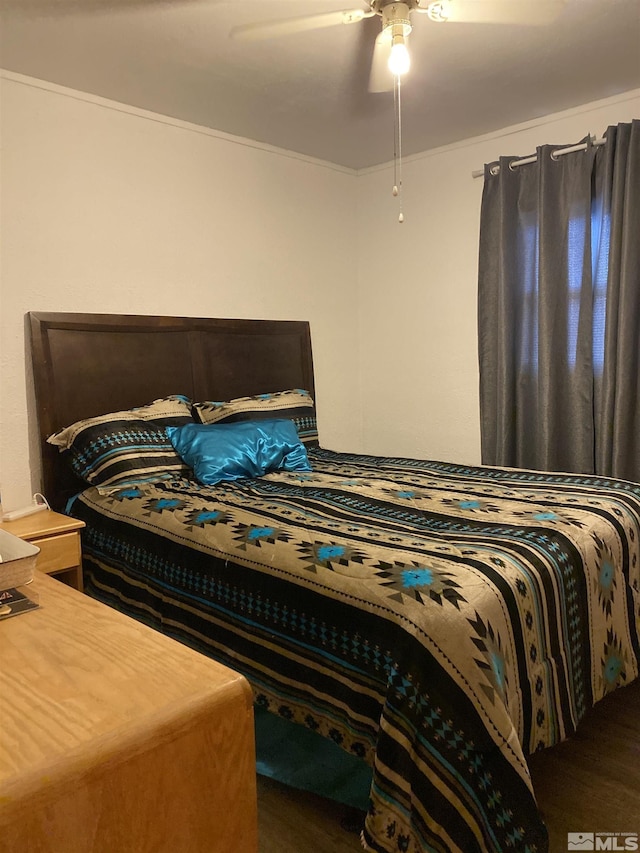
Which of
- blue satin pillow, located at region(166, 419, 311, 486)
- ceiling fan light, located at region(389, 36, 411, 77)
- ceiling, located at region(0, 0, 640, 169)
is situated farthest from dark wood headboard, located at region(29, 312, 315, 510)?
ceiling fan light, located at region(389, 36, 411, 77)

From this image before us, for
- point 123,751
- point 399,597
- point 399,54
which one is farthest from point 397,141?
point 123,751

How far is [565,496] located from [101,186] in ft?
7.87

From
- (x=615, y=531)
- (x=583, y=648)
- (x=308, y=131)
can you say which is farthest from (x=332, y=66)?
(x=583, y=648)

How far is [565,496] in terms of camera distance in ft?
6.98

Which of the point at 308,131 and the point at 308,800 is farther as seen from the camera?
the point at 308,131

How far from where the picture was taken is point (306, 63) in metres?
2.51

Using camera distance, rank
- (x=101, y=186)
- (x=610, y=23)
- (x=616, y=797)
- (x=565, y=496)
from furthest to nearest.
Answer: (x=101, y=186) < (x=610, y=23) < (x=565, y=496) < (x=616, y=797)

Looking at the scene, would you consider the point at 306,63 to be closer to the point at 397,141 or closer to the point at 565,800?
the point at 397,141

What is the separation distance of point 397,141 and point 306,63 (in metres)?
1.10

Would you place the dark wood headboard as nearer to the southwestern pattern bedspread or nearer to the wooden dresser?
the southwestern pattern bedspread

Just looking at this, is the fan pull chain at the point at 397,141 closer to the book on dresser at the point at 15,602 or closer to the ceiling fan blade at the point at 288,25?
the ceiling fan blade at the point at 288,25

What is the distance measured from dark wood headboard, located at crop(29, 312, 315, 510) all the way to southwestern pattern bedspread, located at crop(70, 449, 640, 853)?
53cm

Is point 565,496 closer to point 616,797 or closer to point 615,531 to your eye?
point 615,531

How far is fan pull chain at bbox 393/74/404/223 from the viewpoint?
2717mm
